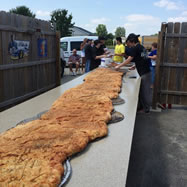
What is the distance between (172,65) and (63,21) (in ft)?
181

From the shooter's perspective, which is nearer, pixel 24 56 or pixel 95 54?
pixel 24 56

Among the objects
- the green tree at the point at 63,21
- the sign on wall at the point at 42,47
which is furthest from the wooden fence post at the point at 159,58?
the green tree at the point at 63,21

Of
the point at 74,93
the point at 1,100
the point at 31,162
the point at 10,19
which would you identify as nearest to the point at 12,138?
the point at 31,162

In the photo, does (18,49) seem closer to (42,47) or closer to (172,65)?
(42,47)

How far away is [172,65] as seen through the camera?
19.4 ft

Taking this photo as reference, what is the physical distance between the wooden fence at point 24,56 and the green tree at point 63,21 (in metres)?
49.2

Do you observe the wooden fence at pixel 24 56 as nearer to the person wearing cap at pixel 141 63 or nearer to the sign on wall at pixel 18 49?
the sign on wall at pixel 18 49

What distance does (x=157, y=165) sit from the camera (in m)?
3.31

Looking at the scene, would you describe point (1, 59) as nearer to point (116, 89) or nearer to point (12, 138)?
point (116, 89)

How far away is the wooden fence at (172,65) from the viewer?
5773 millimetres

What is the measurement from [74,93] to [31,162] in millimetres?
1787

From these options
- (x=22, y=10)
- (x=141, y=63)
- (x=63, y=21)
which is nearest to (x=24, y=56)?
(x=141, y=63)

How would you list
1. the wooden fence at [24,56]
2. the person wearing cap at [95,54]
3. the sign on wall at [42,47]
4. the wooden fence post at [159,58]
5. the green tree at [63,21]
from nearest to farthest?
the wooden fence at [24,56] → the wooden fence post at [159,58] → the sign on wall at [42,47] → the person wearing cap at [95,54] → the green tree at [63,21]

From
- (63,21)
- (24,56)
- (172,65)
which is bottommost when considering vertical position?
(172,65)
